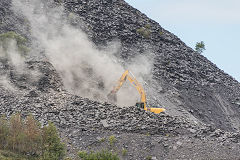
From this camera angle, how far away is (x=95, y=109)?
105 ft

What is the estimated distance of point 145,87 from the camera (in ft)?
139

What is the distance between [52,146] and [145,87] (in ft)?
57.2

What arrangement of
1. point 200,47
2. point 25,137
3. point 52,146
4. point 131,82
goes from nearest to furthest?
point 52,146 → point 25,137 → point 131,82 → point 200,47

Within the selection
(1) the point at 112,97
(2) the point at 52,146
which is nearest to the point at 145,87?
(1) the point at 112,97

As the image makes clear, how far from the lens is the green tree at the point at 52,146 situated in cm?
2598

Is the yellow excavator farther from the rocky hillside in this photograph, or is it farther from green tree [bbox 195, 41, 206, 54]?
green tree [bbox 195, 41, 206, 54]

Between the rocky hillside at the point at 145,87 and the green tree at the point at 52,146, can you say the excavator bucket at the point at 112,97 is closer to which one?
the rocky hillside at the point at 145,87

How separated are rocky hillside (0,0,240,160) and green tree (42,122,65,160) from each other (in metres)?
2.07

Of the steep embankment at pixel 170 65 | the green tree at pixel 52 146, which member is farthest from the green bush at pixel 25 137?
the steep embankment at pixel 170 65

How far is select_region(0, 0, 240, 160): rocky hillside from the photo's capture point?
28.6 m

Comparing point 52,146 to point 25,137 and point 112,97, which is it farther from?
point 112,97

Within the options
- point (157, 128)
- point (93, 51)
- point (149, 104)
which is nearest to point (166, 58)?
point (93, 51)

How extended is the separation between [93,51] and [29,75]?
1091 centimetres

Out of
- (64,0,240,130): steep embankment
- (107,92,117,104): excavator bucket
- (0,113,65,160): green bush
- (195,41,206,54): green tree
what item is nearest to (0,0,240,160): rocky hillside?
(64,0,240,130): steep embankment
